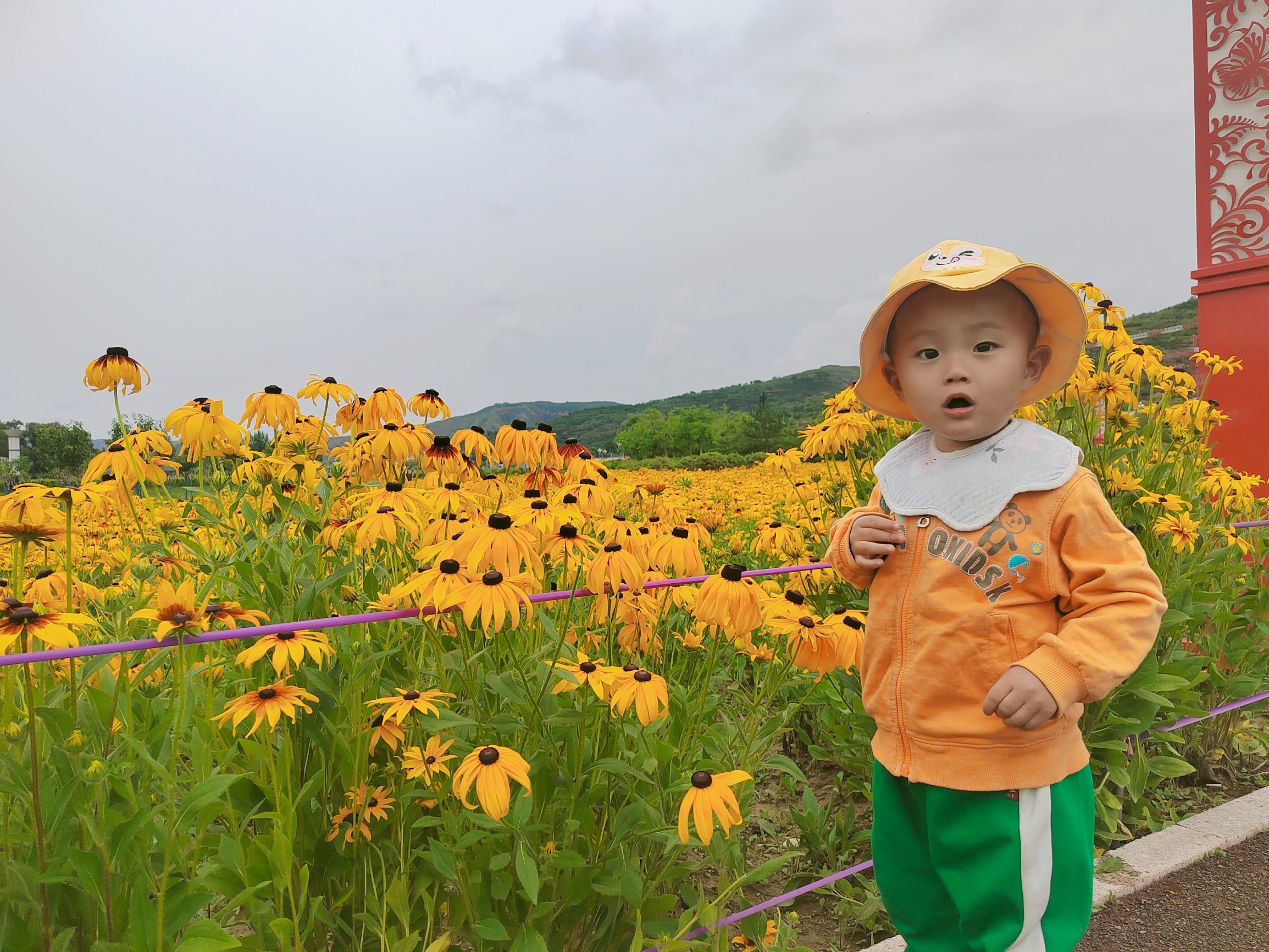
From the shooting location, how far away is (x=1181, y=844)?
2.45 metres

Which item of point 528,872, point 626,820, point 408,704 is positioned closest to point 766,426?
point 626,820

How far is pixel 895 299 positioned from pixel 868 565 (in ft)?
1.56

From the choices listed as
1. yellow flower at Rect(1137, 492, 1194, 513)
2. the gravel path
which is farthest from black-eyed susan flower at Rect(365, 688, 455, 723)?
yellow flower at Rect(1137, 492, 1194, 513)

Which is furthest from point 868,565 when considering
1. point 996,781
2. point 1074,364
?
point 1074,364

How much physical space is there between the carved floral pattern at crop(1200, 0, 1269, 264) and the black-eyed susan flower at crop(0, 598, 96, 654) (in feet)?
22.1

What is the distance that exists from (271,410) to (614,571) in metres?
1.36

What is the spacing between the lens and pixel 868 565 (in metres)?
1.39

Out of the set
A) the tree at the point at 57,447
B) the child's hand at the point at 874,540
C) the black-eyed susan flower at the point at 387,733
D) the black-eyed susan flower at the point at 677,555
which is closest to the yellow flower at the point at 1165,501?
the child's hand at the point at 874,540

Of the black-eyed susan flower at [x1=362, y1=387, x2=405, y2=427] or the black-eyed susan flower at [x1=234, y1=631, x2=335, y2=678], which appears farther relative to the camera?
the black-eyed susan flower at [x1=362, y1=387, x2=405, y2=427]

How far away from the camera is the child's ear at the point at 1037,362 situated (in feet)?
4.52

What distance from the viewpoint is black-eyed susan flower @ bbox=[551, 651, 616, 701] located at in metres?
1.37

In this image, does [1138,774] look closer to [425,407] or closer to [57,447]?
[425,407]

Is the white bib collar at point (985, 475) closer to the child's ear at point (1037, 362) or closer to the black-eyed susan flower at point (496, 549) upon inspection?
the child's ear at point (1037, 362)

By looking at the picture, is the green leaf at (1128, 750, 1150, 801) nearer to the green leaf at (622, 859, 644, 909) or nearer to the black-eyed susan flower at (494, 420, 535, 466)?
the green leaf at (622, 859, 644, 909)
